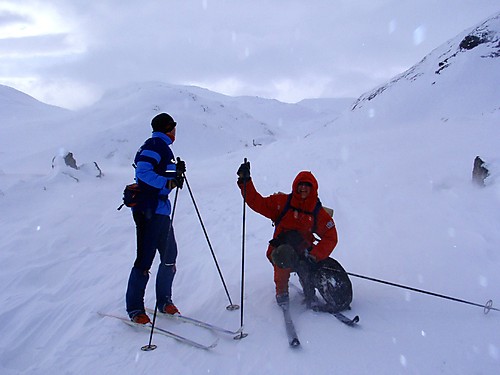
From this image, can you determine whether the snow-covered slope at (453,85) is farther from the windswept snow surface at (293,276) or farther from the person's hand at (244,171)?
the person's hand at (244,171)

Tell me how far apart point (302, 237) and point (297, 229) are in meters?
0.13

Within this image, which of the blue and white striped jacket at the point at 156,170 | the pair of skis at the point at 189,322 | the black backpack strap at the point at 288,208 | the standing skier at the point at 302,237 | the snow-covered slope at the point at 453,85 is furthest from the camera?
the snow-covered slope at the point at 453,85

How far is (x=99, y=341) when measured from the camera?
4520mm

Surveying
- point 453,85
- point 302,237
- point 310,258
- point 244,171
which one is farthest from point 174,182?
point 453,85

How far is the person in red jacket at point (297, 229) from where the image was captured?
4.75 meters

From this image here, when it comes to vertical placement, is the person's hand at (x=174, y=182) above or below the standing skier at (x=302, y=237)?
above

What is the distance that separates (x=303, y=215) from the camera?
4.96 metres

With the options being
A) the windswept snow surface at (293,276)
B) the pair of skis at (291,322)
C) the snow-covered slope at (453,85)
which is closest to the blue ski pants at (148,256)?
the windswept snow surface at (293,276)

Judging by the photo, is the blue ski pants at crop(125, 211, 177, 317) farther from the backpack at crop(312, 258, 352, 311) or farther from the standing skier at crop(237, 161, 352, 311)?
the backpack at crop(312, 258, 352, 311)

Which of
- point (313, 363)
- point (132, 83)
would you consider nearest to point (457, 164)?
point (313, 363)

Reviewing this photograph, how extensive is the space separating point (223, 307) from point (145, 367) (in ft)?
4.97

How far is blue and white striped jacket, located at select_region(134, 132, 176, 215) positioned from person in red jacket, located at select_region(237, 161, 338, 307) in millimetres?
917

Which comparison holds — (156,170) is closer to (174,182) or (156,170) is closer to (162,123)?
(174,182)

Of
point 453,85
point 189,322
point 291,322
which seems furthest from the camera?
point 453,85
